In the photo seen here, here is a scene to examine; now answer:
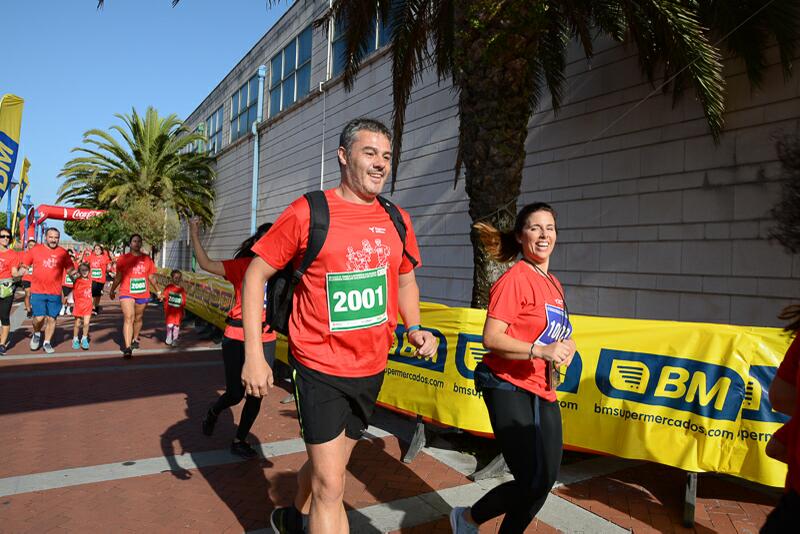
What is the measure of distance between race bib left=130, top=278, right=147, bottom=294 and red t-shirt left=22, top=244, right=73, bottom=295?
138 cm

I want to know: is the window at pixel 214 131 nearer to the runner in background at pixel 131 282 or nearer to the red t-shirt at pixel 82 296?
the red t-shirt at pixel 82 296

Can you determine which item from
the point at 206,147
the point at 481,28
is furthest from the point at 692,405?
the point at 206,147

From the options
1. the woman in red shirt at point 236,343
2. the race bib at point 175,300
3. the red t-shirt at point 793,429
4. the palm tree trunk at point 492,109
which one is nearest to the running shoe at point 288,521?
the woman in red shirt at point 236,343

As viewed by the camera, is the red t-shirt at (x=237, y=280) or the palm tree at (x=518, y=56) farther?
the palm tree at (x=518, y=56)

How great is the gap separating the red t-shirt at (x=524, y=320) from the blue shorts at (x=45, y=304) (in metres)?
9.22

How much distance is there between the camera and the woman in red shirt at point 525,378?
2492 mm

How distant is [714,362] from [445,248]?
812 cm

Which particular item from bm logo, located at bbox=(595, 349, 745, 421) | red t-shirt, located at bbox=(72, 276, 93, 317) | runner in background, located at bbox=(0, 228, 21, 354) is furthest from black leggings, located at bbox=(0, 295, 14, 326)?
bm logo, located at bbox=(595, 349, 745, 421)

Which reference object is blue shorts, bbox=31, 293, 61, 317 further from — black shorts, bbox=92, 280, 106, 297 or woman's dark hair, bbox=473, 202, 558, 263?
woman's dark hair, bbox=473, 202, 558, 263

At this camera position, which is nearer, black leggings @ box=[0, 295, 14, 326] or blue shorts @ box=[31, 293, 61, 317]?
black leggings @ box=[0, 295, 14, 326]

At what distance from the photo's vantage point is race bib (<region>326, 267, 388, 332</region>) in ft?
7.62

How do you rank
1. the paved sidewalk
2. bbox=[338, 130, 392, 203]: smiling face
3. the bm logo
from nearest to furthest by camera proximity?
1. bbox=[338, 130, 392, 203]: smiling face
2. the paved sidewalk
3. the bm logo

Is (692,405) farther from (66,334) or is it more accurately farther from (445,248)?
(66,334)

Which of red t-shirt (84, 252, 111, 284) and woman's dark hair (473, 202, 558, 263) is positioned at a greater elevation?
woman's dark hair (473, 202, 558, 263)
